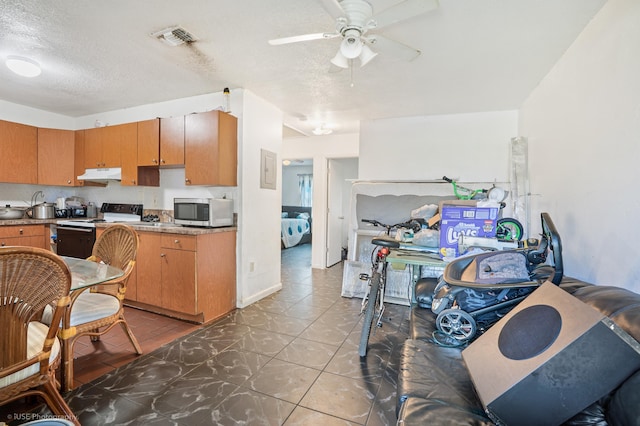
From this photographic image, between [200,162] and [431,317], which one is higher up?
[200,162]

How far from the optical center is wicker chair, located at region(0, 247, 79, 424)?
113 cm

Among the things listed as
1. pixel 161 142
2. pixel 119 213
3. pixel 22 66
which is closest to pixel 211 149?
pixel 161 142

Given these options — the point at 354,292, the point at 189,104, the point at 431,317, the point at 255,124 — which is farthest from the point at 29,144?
the point at 431,317

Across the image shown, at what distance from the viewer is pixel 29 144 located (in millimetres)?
3779

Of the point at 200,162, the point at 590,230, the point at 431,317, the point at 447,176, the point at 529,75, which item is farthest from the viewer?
the point at 447,176

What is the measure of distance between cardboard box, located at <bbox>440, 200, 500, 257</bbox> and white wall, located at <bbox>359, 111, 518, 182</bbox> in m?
1.96

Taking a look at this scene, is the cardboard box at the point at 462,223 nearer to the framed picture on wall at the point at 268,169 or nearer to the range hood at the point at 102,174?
the framed picture on wall at the point at 268,169

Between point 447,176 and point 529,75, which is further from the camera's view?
point 447,176

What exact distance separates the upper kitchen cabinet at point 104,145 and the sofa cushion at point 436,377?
12.5ft

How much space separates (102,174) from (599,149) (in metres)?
4.91

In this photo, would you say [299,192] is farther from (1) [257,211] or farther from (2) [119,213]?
(1) [257,211]

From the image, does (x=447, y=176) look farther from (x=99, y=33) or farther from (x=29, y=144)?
(x=29, y=144)

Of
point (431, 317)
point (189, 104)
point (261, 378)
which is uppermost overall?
point (189, 104)

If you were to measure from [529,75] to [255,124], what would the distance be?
2813 mm
